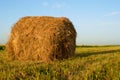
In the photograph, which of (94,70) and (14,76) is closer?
(14,76)

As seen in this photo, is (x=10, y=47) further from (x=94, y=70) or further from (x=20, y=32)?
(x=94, y=70)

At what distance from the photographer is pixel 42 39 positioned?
14.0 metres

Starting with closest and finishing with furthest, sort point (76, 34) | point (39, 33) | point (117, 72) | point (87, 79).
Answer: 1. point (87, 79)
2. point (117, 72)
3. point (39, 33)
4. point (76, 34)

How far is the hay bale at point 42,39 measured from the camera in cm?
1385

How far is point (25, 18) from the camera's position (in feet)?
51.8

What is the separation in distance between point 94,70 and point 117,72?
2.37ft

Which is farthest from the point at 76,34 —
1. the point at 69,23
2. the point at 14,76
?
the point at 14,76

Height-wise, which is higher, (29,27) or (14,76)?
(29,27)

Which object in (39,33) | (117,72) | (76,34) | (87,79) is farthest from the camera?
(76,34)

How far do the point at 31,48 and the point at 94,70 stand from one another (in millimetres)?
5971

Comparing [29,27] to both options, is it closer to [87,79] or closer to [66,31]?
[66,31]

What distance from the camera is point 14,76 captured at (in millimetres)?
8133

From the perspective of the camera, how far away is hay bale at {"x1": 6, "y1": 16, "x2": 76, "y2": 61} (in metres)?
13.8

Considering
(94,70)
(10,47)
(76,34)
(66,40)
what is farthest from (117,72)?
(10,47)
